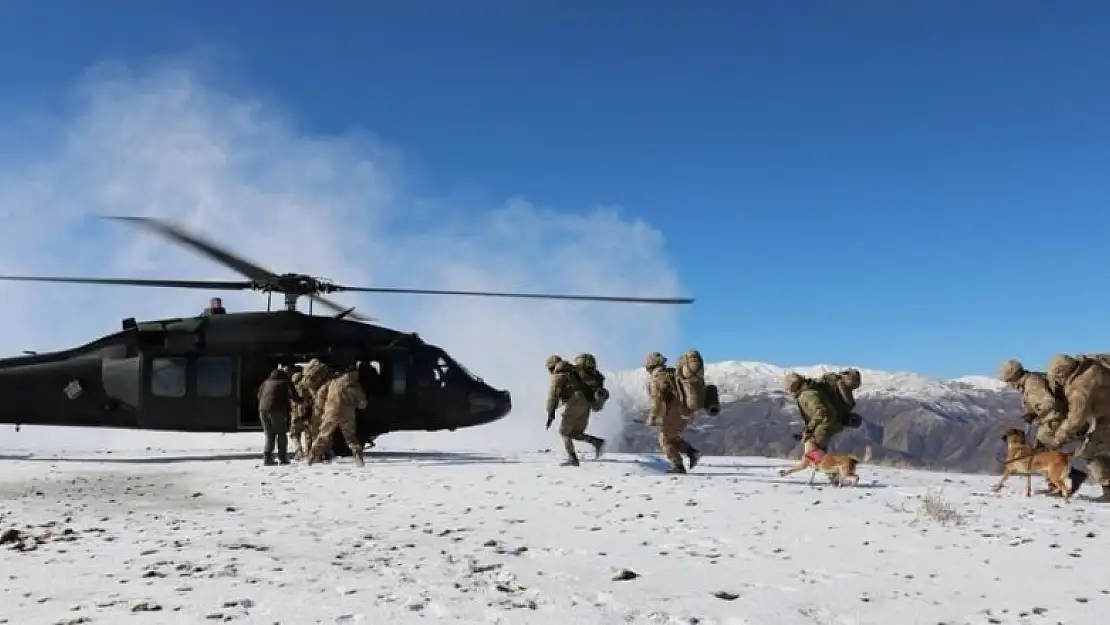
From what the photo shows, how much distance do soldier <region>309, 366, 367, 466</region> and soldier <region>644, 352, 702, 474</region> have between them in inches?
223

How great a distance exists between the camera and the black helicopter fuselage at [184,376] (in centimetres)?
1736

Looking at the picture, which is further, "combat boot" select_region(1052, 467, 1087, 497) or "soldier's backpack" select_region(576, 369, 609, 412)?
"soldier's backpack" select_region(576, 369, 609, 412)

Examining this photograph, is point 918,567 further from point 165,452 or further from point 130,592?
point 165,452

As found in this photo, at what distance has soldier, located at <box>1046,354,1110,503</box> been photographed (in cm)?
1045

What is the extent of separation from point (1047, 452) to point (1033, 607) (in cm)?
636

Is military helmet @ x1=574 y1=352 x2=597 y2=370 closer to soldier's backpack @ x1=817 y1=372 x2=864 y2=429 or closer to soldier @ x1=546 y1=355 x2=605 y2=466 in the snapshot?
soldier @ x1=546 y1=355 x2=605 y2=466

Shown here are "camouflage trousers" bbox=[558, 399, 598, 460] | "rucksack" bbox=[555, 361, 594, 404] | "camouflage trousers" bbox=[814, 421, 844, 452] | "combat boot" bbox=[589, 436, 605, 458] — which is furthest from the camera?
"combat boot" bbox=[589, 436, 605, 458]

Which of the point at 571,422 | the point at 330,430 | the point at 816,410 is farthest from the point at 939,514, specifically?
the point at 330,430

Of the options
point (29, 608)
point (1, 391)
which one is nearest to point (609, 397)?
point (29, 608)

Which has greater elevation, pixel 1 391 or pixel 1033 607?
pixel 1 391

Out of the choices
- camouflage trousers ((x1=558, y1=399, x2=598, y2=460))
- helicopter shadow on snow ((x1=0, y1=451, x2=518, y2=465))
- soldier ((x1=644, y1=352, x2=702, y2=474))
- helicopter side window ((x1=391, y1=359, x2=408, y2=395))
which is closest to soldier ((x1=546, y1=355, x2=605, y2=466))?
camouflage trousers ((x1=558, y1=399, x2=598, y2=460))

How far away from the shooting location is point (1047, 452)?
35.2 ft

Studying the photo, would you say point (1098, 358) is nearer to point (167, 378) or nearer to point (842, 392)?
point (842, 392)

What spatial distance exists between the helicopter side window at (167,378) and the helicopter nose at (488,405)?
6.43m
